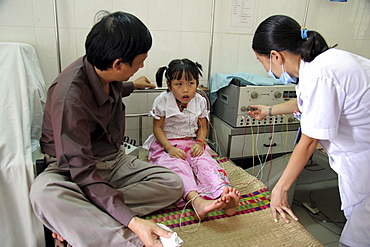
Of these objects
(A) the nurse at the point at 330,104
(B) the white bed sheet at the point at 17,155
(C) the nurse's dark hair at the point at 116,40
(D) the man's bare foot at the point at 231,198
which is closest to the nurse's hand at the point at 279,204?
(A) the nurse at the point at 330,104

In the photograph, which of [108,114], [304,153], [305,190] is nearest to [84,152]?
[108,114]

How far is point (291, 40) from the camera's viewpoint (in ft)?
3.43

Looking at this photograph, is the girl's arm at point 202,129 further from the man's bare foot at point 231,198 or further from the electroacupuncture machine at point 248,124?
the man's bare foot at point 231,198

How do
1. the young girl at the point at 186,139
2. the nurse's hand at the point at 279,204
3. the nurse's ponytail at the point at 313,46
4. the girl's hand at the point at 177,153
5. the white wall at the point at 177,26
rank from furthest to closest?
the white wall at the point at 177,26, the girl's hand at the point at 177,153, the young girl at the point at 186,139, the nurse's hand at the point at 279,204, the nurse's ponytail at the point at 313,46

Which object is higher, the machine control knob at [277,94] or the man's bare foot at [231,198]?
the machine control knob at [277,94]

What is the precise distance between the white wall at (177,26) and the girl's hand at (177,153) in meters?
0.61

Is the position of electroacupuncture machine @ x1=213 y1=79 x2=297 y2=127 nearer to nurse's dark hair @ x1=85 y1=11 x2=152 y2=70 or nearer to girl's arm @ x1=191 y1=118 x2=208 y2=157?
girl's arm @ x1=191 y1=118 x2=208 y2=157

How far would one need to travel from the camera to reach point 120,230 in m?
0.97

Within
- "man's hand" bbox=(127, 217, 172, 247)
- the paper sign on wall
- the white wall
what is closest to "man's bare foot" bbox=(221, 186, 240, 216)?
"man's hand" bbox=(127, 217, 172, 247)

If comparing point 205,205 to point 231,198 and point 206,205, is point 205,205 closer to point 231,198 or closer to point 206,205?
point 206,205

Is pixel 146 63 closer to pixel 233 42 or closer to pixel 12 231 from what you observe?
pixel 233 42

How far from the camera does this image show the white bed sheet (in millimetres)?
1115

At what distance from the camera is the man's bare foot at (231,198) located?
123 cm

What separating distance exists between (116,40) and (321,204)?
6.53 ft
